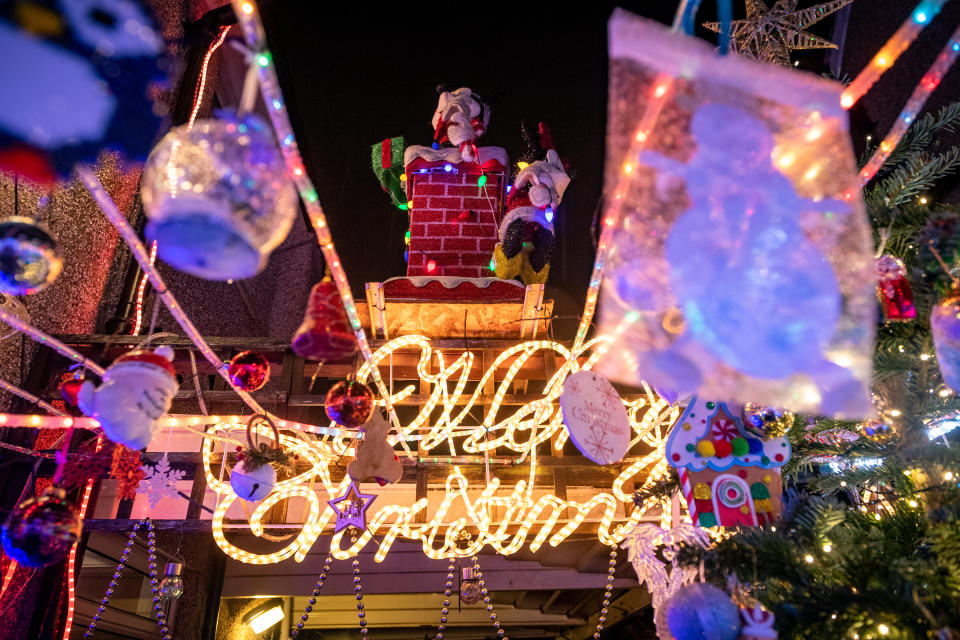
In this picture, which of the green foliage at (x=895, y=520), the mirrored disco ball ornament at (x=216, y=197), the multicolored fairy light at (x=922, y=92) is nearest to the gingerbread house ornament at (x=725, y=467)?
the green foliage at (x=895, y=520)

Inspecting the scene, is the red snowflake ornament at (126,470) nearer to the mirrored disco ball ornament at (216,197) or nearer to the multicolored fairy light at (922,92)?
the mirrored disco ball ornament at (216,197)

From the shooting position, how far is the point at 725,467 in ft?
5.98

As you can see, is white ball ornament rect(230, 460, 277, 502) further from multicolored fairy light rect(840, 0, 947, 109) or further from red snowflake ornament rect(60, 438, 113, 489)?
multicolored fairy light rect(840, 0, 947, 109)

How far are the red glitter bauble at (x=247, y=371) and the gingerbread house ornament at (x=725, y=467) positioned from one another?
1.47 metres

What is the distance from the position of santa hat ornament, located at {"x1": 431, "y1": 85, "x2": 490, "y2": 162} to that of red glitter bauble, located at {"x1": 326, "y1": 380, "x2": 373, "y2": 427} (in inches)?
104

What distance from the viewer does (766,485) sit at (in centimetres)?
179

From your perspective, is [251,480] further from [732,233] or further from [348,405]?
[732,233]

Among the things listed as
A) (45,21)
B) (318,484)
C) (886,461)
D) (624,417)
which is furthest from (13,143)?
(318,484)

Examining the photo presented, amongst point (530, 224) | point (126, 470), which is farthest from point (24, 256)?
point (530, 224)

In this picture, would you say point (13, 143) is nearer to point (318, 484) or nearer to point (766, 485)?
point (766, 485)

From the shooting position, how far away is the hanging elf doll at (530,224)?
385 centimetres

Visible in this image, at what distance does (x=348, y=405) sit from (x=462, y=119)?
2.89m

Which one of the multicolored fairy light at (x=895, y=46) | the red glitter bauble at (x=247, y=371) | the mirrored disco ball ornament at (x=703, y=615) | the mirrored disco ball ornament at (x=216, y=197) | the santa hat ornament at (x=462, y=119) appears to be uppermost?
the santa hat ornament at (x=462, y=119)

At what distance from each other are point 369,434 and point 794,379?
1.58 meters
